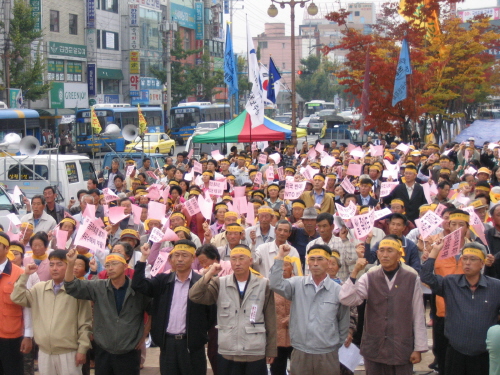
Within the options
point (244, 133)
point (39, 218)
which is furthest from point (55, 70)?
point (39, 218)

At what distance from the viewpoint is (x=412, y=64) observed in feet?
82.0

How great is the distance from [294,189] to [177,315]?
4999mm

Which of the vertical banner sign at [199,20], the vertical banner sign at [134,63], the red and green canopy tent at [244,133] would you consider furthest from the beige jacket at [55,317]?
the vertical banner sign at [199,20]

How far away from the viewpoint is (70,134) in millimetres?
40656

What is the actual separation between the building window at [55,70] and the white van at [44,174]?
29.2m

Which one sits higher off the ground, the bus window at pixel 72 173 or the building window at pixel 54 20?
the building window at pixel 54 20

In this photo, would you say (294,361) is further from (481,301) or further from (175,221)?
(175,221)

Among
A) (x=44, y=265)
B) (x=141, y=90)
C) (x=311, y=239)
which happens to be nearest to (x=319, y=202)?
(x=311, y=239)

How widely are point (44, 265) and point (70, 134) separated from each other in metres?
35.2

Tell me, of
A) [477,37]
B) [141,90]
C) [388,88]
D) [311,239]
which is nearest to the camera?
[311,239]

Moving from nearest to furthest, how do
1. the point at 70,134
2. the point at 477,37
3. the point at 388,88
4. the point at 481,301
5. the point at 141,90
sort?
1. the point at 481,301
2. the point at 388,88
3. the point at 477,37
4. the point at 70,134
5. the point at 141,90

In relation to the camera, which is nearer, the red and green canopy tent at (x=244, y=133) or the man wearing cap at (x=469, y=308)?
the man wearing cap at (x=469, y=308)

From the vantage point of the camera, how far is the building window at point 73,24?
1754 inches

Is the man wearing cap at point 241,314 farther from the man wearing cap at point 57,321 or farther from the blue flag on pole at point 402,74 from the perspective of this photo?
the blue flag on pole at point 402,74
